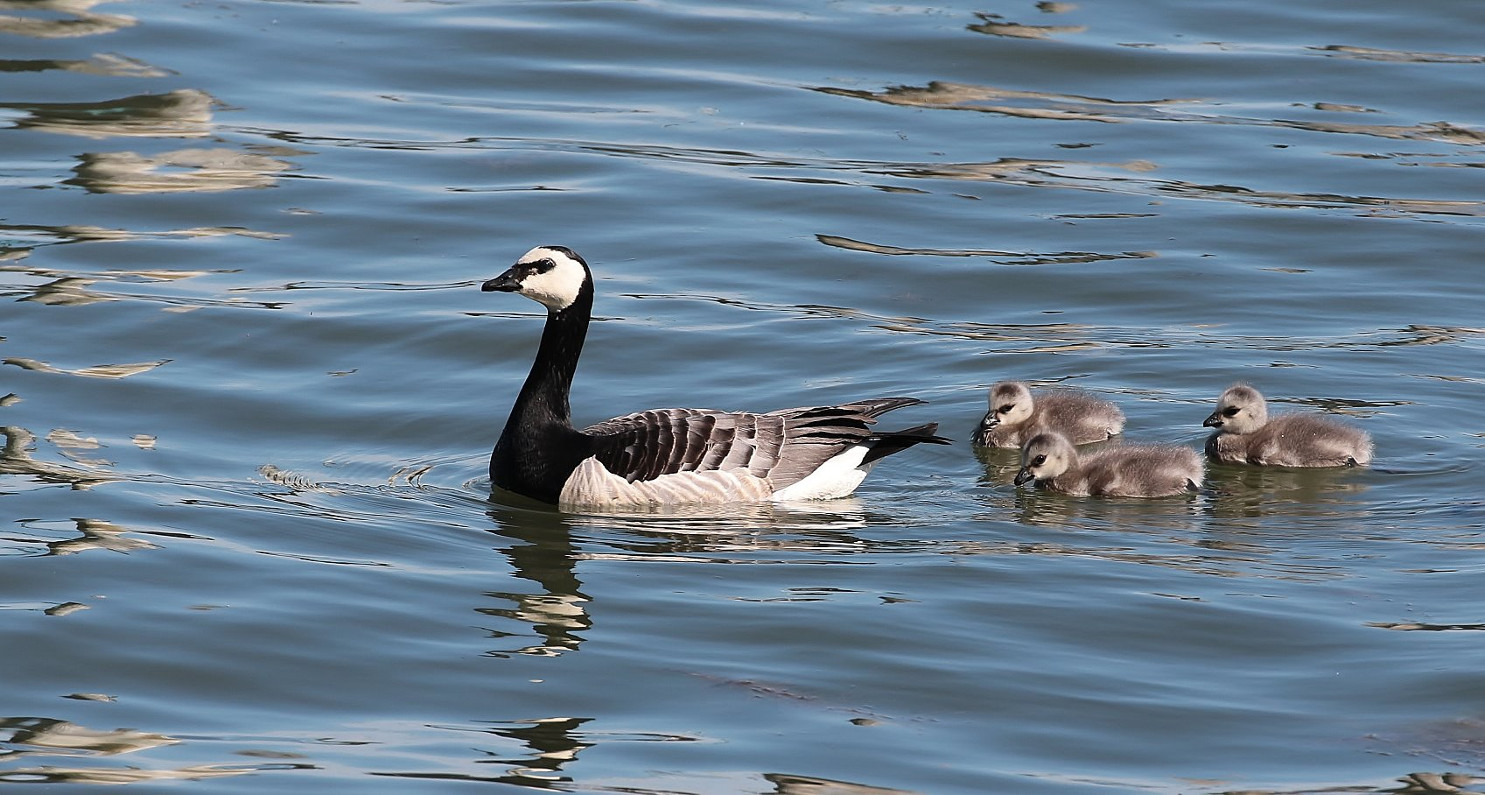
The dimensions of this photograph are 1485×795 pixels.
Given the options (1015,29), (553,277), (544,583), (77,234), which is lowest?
(544,583)

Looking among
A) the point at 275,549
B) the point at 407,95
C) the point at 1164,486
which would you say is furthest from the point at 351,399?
the point at 407,95

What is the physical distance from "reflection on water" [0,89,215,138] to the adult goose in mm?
8441

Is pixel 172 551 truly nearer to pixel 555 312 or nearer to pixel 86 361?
pixel 555 312

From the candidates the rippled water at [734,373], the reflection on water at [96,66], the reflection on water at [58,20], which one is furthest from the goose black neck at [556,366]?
the reflection on water at [58,20]

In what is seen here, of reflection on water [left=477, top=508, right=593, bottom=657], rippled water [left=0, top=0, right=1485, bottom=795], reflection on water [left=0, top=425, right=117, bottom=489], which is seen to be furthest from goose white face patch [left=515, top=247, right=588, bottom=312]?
reflection on water [left=0, top=425, right=117, bottom=489]

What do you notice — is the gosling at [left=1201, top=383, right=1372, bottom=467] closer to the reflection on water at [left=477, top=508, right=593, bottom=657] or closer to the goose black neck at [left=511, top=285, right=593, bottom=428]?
the goose black neck at [left=511, top=285, right=593, bottom=428]

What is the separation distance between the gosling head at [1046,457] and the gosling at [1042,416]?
23.8 inches

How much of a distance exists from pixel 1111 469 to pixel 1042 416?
41.3 inches

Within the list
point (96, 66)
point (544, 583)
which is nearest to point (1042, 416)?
point (544, 583)

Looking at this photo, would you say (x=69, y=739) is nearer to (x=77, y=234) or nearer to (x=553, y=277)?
(x=553, y=277)

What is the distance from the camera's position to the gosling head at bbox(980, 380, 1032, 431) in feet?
39.1

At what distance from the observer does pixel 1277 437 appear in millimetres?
11469

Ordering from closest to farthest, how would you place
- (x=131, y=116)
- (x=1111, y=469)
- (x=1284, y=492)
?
(x=1111, y=469), (x=1284, y=492), (x=131, y=116)

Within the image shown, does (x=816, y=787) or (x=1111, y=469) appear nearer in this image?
(x=816, y=787)
